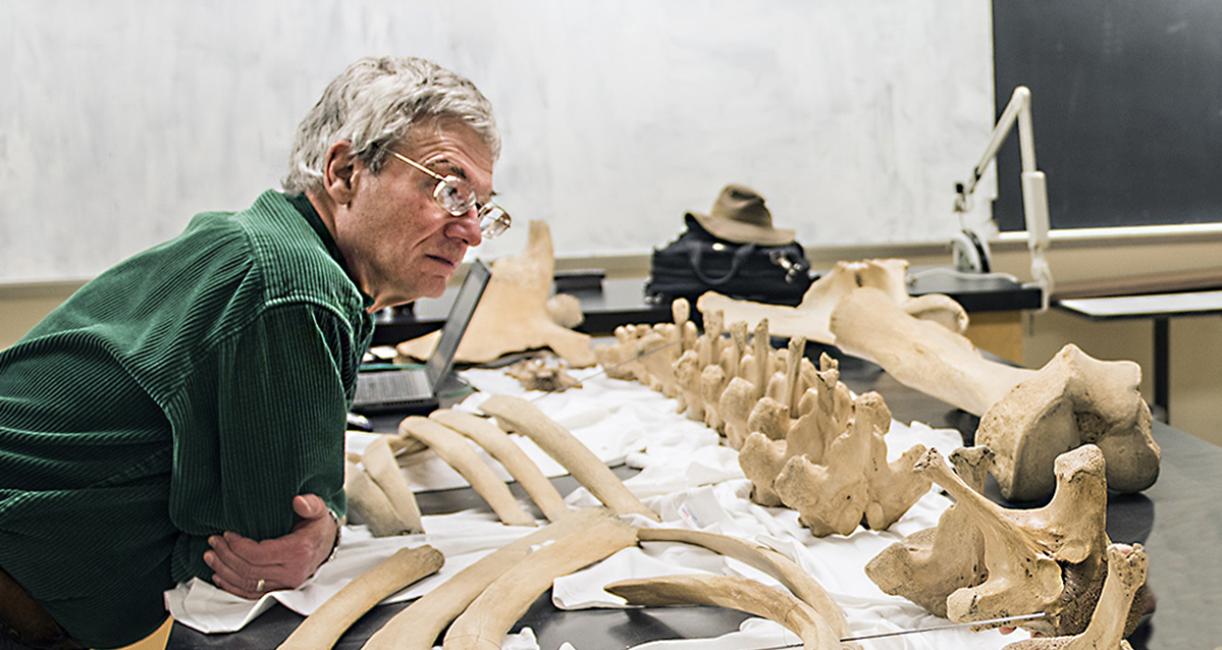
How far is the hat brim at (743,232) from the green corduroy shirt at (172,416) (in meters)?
2.14

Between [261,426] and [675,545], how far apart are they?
559mm

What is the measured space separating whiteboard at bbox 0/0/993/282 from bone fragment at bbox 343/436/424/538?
3.66 metres

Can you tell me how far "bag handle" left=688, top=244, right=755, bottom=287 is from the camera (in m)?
3.50

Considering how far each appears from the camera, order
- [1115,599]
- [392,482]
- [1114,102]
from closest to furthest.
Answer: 1. [1115,599]
2. [392,482]
3. [1114,102]

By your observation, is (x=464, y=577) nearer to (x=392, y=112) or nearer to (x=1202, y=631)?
(x=392, y=112)

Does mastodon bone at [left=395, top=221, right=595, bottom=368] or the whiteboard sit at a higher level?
the whiteboard

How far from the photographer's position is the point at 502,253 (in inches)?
213

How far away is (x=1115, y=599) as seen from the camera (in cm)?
88

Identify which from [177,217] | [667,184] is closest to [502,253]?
[667,184]

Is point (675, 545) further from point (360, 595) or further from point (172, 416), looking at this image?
point (172, 416)

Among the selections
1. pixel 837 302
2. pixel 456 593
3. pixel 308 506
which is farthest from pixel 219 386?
pixel 837 302

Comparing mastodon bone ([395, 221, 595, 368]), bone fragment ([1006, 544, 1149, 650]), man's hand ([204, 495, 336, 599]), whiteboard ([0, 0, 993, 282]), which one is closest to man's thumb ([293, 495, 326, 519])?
man's hand ([204, 495, 336, 599])

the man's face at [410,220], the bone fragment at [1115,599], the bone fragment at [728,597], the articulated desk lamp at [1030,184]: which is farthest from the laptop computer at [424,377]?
the articulated desk lamp at [1030,184]

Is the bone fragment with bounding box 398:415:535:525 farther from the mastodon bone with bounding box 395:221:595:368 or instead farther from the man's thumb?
the mastodon bone with bounding box 395:221:595:368
